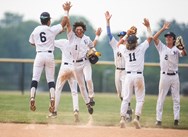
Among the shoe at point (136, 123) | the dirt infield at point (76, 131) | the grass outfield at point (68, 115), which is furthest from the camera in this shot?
the grass outfield at point (68, 115)

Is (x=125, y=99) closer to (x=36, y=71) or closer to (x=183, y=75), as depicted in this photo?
(x=36, y=71)

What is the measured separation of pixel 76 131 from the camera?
35.4 ft

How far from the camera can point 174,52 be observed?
12.5 m

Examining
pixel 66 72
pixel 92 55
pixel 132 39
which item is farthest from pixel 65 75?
pixel 132 39

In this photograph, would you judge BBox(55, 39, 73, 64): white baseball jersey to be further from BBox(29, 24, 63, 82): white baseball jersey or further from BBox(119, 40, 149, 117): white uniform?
BBox(119, 40, 149, 117): white uniform

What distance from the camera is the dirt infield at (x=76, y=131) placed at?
33.8 ft

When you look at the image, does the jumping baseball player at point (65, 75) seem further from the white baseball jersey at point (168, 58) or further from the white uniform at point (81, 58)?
the white baseball jersey at point (168, 58)

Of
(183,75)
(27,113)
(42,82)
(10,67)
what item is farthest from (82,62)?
(10,67)

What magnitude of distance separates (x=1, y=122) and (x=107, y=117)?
2.94m

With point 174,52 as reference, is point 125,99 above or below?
below

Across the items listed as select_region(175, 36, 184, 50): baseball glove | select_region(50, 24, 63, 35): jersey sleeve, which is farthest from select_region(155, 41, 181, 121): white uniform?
select_region(50, 24, 63, 35): jersey sleeve

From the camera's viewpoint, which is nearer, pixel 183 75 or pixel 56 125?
pixel 56 125

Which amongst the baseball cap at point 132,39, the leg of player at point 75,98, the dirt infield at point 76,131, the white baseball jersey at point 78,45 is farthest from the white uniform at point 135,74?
the leg of player at point 75,98

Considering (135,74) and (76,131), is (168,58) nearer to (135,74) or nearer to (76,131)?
(135,74)
